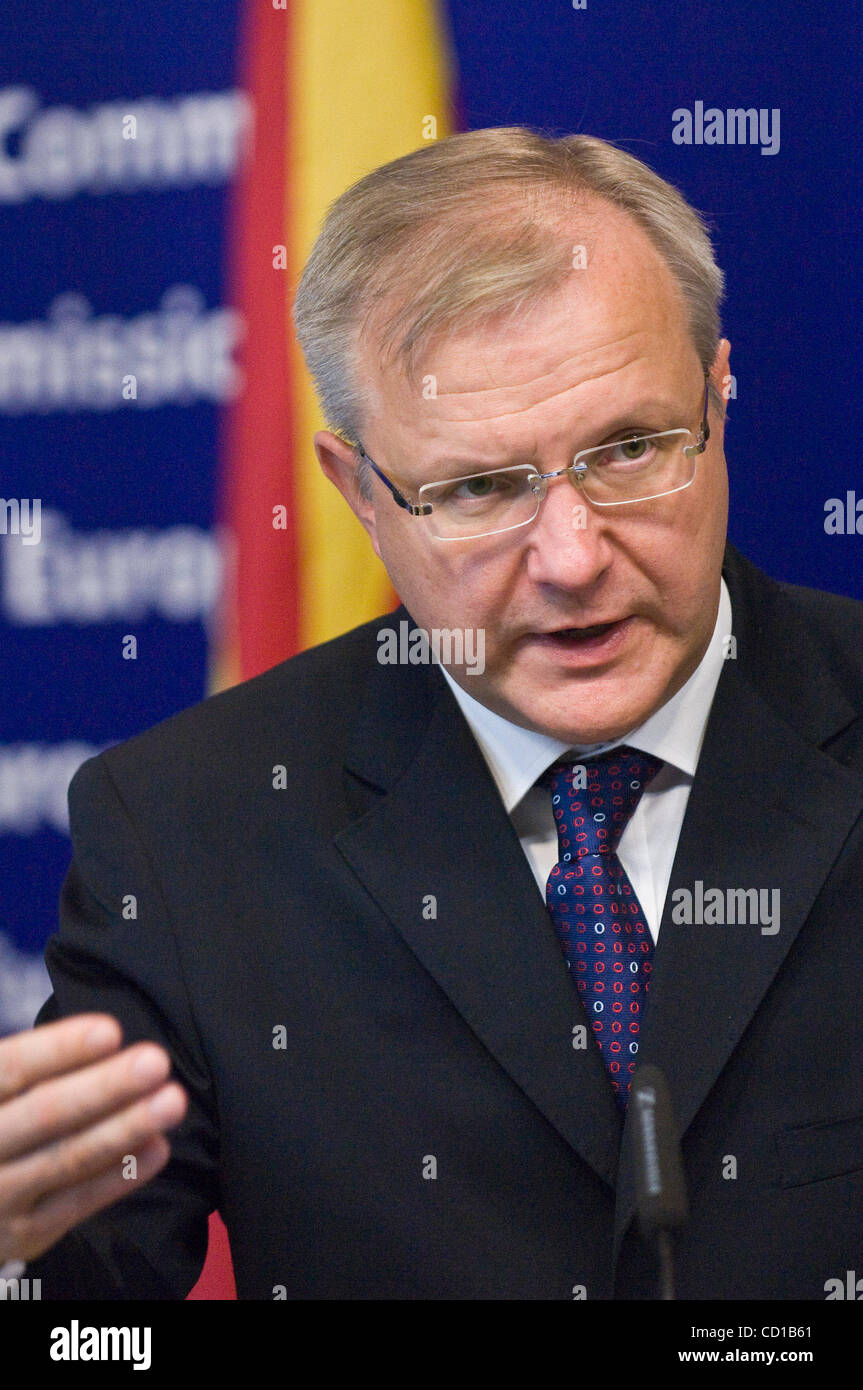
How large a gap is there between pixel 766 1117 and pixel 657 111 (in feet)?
4.65

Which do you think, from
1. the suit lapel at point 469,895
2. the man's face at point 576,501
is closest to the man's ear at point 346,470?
the man's face at point 576,501

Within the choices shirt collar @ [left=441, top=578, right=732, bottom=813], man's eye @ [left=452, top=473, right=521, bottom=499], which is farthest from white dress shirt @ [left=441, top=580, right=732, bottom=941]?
man's eye @ [left=452, top=473, right=521, bottom=499]

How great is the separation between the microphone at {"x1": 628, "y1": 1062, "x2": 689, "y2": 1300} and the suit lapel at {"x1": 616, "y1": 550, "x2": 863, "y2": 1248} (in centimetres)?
44

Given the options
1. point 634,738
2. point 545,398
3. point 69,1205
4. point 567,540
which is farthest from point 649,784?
point 69,1205

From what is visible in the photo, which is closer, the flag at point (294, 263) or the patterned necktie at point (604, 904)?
the patterned necktie at point (604, 904)

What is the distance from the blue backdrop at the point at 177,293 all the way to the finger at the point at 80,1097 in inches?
48.2

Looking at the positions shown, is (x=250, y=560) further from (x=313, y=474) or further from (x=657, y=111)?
(x=657, y=111)

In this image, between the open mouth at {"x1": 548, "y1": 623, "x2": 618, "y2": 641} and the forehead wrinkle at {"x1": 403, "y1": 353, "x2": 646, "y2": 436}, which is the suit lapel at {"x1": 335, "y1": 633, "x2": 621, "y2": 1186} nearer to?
the open mouth at {"x1": 548, "y1": 623, "x2": 618, "y2": 641}

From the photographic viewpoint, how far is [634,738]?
171 centimetres

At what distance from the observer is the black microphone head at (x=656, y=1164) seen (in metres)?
1.05

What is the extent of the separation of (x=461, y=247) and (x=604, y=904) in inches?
29.6

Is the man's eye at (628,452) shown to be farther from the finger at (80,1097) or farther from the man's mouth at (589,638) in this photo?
the finger at (80,1097)

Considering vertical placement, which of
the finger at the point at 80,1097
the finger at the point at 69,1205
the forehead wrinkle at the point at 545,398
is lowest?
the finger at the point at 69,1205

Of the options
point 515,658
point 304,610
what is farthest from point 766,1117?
point 304,610
